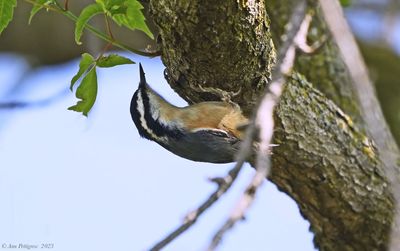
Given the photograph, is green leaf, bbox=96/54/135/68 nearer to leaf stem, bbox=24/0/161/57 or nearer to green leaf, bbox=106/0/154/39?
leaf stem, bbox=24/0/161/57

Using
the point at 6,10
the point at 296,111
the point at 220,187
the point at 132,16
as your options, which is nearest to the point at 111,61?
the point at 132,16

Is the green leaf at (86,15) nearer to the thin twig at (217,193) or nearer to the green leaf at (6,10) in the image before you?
the green leaf at (6,10)

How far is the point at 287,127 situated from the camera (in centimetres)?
357

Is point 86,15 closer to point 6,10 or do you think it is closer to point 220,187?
point 6,10

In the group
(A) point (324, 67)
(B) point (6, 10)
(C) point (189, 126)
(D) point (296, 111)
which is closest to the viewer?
(B) point (6, 10)

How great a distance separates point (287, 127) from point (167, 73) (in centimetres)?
65

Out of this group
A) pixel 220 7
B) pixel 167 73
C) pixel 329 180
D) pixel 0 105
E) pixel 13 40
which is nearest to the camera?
pixel 220 7

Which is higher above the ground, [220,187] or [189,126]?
[220,187]

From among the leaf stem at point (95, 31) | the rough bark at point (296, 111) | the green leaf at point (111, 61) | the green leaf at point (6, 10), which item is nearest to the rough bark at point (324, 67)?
the rough bark at point (296, 111)

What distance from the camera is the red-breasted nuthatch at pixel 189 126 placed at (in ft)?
12.2

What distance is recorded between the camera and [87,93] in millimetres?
2951

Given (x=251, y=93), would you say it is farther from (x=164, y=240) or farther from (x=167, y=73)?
(x=164, y=240)

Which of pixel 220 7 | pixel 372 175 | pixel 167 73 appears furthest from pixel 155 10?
pixel 372 175

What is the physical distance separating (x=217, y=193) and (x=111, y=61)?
1.44m
